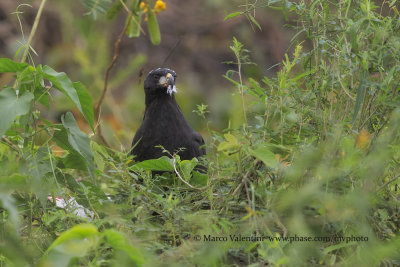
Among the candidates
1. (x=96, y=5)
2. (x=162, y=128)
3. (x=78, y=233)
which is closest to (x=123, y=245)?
(x=78, y=233)

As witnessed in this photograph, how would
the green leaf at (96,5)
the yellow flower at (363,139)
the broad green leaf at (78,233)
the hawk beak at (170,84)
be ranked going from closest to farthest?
the broad green leaf at (78,233) → the yellow flower at (363,139) → the green leaf at (96,5) → the hawk beak at (170,84)

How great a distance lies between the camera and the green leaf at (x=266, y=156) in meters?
1.51

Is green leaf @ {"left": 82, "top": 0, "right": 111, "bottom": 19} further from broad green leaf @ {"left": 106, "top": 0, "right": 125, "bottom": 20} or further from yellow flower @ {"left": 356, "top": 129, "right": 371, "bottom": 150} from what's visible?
yellow flower @ {"left": 356, "top": 129, "right": 371, "bottom": 150}

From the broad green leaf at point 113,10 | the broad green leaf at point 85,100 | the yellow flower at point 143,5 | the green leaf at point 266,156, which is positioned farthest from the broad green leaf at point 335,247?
the broad green leaf at point 113,10

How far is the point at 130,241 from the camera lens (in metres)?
1.43

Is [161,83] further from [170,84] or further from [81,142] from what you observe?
[81,142]

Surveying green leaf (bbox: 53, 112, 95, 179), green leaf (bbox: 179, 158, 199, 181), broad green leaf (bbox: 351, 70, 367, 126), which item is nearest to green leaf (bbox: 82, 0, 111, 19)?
green leaf (bbox: 53, 112, 95, 179)

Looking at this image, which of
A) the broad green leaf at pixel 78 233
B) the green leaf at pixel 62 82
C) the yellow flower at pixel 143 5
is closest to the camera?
the broad green leaf at pixel 78 233

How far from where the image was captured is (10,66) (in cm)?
183

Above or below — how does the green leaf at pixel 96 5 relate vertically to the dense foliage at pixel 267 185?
above

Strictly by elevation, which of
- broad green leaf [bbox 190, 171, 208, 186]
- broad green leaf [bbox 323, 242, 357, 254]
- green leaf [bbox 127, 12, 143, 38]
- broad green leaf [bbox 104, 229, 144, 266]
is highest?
green leaf [bbox 127, 12, 143, 38]

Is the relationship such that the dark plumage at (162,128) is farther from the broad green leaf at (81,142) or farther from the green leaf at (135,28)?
the broad green leaf at (81,142)

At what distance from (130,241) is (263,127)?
533 millimetres

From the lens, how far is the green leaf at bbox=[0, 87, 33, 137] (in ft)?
5.43
